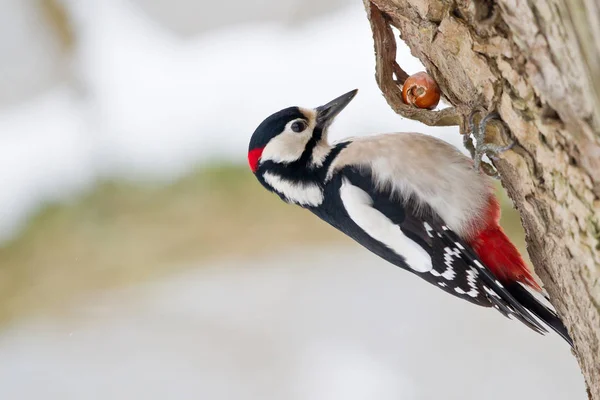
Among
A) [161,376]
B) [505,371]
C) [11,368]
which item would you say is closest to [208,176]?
[161,376]

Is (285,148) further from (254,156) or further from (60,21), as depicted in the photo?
(60,21)

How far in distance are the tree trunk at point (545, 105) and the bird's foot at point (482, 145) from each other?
20mm

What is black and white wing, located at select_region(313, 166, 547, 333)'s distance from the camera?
1.86 m

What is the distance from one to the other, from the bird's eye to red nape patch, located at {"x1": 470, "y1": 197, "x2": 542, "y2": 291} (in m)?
0.64

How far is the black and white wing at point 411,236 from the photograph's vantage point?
186cm

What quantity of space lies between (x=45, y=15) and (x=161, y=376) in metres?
1.90

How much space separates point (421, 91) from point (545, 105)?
1.91ft

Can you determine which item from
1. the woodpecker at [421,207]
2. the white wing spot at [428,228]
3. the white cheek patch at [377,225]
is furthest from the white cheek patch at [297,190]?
the white wing spot at [428,228]

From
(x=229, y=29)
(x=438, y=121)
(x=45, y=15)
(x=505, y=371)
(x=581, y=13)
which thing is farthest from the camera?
(x=505, y=371)

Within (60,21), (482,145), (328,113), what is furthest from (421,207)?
(60,21)

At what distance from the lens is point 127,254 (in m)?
3.26

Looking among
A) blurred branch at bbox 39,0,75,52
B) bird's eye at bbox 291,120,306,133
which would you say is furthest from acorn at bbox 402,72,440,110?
blurred branch at bbox 39,0,75,52

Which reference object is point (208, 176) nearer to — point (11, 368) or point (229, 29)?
point (229, 29)

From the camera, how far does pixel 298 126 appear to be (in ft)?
6.88
